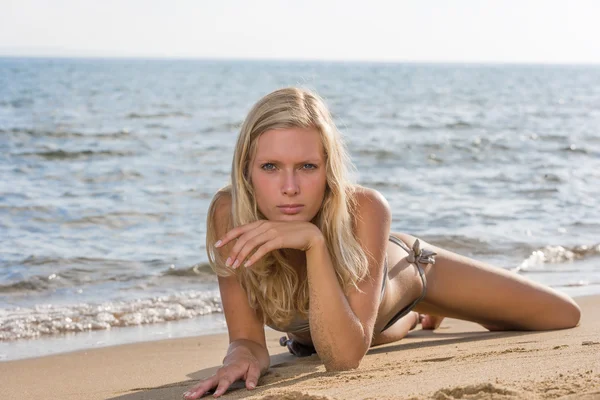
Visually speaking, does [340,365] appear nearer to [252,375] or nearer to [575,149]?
[252,375]

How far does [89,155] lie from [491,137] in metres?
10.5

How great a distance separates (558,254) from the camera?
804cm

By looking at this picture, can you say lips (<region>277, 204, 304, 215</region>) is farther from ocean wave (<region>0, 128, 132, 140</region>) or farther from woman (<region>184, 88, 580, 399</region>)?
ocean wave (<region>0, 128, 132, 140</region>)

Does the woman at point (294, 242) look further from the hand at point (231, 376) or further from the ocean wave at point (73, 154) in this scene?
the ocean wave at point (73, 154)

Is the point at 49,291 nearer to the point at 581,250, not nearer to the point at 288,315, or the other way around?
the point at 288,315

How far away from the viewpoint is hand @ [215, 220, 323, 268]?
127 inches

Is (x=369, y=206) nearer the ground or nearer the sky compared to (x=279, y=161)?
nearer the ground

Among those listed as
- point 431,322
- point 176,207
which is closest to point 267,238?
point 431,322

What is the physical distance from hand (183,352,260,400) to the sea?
110 centimetres

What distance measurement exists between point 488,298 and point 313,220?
156 centimetres

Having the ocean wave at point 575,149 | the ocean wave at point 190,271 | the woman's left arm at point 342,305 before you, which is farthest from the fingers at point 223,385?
the ocean wave at point 575,149

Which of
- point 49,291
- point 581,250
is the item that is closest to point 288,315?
point 49,291

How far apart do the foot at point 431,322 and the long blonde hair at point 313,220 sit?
1.83 meters

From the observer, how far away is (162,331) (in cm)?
544
